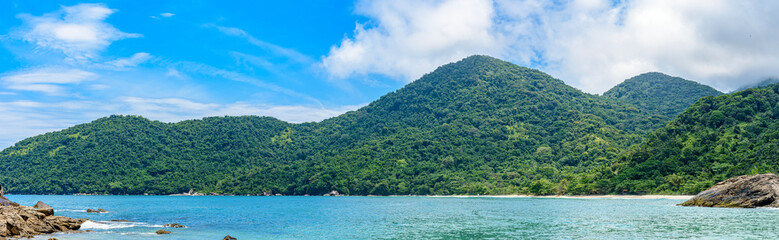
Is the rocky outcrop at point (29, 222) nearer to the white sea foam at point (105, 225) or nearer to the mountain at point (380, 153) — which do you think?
the white sea foam at point (105, 225)

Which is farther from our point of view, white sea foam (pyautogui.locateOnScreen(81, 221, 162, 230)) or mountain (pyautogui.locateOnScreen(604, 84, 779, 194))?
mountain (pyautogui.locateOnScreen(604, 84, 779, 194))

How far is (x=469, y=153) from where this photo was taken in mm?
154875

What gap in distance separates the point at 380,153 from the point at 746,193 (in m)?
111

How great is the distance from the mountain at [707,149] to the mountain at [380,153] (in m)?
19.7

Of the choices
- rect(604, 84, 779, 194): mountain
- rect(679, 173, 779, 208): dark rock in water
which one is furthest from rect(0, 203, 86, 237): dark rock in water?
rect(604, 84, 779, 194): mountain

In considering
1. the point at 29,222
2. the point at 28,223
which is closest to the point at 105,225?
the point at 29,222

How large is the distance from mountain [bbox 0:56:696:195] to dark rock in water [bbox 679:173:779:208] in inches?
1970

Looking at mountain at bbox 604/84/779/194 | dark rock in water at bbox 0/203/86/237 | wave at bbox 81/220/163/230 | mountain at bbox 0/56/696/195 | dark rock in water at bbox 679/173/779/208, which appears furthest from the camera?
mountain at bbox 0/56/696/195

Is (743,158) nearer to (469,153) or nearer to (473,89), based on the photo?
(469,153)

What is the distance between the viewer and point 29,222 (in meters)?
36.9

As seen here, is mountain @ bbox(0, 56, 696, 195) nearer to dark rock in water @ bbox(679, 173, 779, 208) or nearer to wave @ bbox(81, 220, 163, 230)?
dark rock in water @ bbox(679, 173, 779, 208)

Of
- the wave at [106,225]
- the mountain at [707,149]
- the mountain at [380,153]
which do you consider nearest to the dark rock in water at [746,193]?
the mountain at [707,149]

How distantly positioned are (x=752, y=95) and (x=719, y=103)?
17.8ft

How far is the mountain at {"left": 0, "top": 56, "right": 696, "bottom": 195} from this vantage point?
462ft
